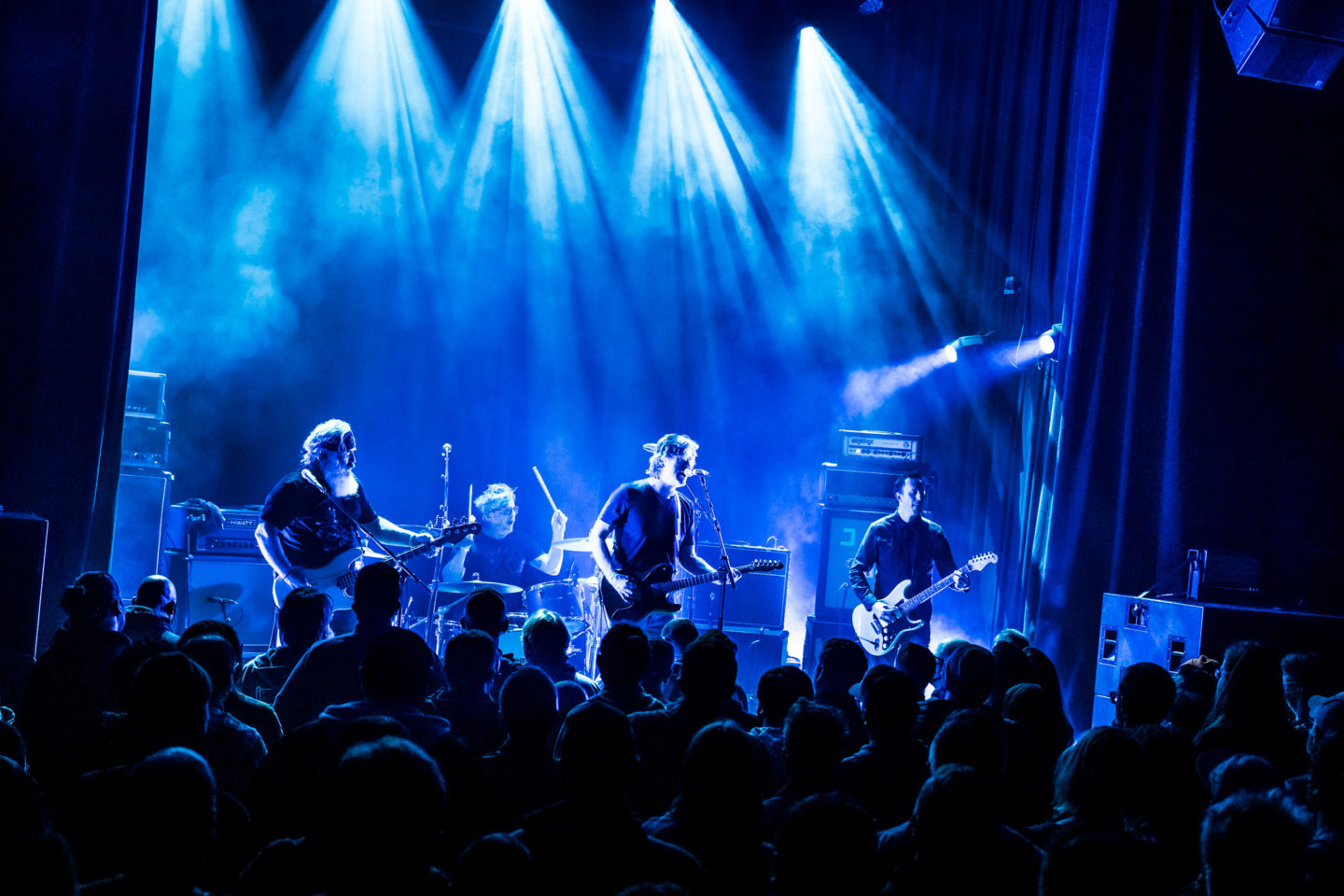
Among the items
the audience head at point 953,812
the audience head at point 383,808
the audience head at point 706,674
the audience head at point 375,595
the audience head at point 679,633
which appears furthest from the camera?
the audience head at point 679,633

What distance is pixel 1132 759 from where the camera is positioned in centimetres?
247

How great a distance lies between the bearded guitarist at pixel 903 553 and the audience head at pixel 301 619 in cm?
464

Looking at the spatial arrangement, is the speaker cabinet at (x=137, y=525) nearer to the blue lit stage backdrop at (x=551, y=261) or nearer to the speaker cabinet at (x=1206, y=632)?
the blue lit stage backdrop at (x=551, y=261)

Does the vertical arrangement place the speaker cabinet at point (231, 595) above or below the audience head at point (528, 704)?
below

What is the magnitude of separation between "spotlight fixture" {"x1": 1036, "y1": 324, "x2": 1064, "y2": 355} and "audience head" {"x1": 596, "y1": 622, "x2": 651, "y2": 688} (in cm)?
597

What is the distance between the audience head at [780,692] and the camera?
358cm

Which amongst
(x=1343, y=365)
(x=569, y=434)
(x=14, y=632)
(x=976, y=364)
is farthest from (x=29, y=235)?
(x=1343, y=365)

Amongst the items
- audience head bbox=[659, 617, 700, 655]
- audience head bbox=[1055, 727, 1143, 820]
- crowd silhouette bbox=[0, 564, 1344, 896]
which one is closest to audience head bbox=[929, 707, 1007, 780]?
crowd silhouette bbox=[0, 564, 1344, 896]

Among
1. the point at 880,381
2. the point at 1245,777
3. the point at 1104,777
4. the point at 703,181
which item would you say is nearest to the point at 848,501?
the point at 880,381

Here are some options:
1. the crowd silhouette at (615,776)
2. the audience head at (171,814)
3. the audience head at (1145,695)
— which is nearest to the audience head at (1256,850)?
the crowd silhouette at (615,776)

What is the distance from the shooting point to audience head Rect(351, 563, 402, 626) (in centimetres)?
386

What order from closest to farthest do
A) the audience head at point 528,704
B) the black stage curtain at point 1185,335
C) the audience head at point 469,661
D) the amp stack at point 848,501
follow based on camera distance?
the audience head at point 528,704 → the audience head at point 469,661 → the black stage curtain at point 1185,335 → the amp stack at point 848,501

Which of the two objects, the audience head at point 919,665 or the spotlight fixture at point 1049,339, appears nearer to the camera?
the audience head at point 919,665

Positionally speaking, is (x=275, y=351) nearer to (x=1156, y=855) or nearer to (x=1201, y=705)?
(x=1201, y=705)
